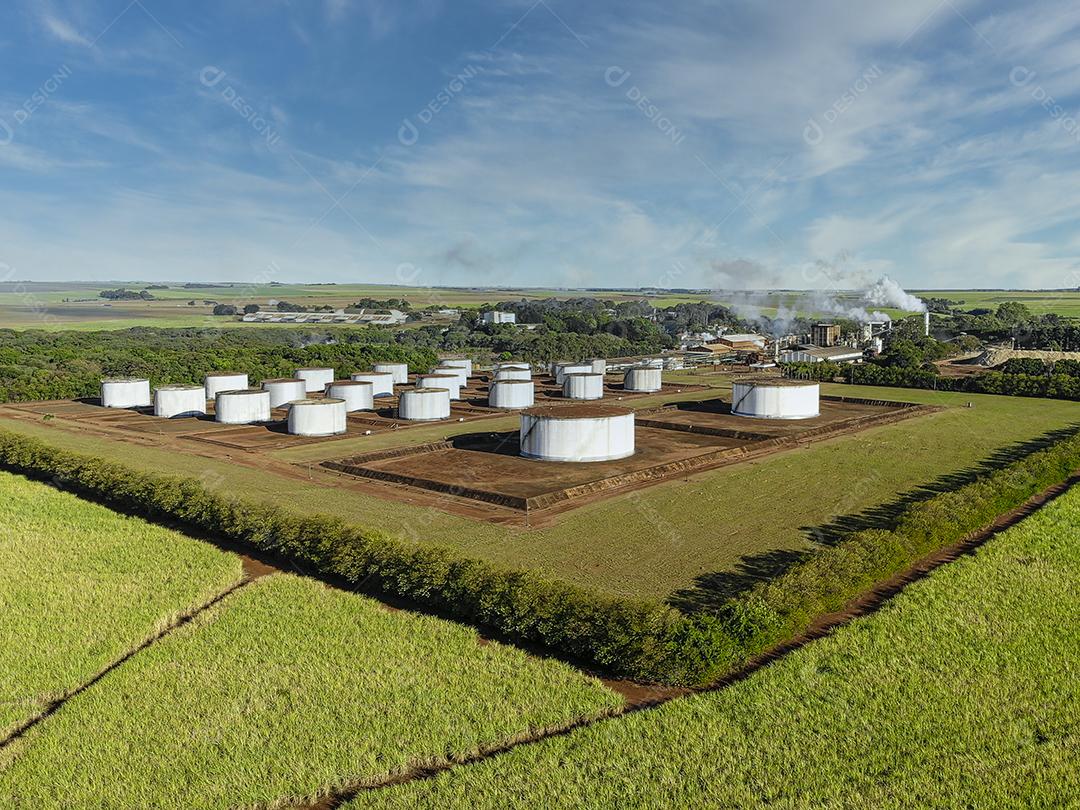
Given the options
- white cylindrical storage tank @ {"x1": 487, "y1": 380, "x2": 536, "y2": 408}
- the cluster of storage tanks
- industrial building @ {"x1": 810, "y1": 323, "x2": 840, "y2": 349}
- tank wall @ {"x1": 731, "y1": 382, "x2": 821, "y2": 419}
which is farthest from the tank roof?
industrial building @ {"x1": 810, "y1": 323, "x2": 840, "y2": 349}

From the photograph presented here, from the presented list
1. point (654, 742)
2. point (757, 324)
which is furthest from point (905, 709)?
point (757, 324)

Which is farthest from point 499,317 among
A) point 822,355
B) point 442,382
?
point 442,382

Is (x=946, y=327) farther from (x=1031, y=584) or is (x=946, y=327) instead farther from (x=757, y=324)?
(x=1031, y=584)

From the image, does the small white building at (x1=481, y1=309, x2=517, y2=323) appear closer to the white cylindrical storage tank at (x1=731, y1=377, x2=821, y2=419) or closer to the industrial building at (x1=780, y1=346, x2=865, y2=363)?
the industrial building at (x1=780, y1=346, x2=865, y2=363)

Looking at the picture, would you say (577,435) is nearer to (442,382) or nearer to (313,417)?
(313,417)

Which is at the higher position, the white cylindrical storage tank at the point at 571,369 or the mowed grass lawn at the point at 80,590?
the white cylindrical storage tank at the point at 571,369

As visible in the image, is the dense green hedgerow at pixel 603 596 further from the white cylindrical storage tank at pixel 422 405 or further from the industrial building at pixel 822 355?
the industrial building at pixel 822 355

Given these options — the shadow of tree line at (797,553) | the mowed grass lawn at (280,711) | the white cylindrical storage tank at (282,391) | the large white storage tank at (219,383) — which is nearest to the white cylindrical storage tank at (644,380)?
the white cylindrical storage tank at (282,391)

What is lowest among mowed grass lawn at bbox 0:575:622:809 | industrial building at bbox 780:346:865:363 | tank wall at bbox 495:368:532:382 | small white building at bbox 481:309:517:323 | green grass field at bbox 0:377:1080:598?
mowed grass lawn at bbox 0:575:622:809
